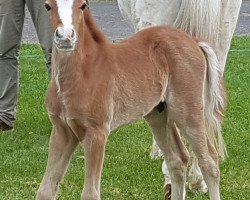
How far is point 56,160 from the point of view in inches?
152

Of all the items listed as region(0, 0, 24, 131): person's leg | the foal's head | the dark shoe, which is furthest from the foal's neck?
the dark shoe

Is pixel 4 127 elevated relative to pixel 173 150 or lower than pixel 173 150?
lower

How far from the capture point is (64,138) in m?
3.83

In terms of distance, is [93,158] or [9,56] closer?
[93,158]

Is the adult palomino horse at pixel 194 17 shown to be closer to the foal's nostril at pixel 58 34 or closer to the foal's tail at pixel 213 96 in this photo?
the foal's tail at pixel 213 96

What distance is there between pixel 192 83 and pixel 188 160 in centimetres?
65

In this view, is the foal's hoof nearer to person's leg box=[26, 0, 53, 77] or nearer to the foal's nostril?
person's leg box=[26, 0, 53, 77]

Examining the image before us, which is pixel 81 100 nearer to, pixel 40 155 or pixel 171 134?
pixel 171 134

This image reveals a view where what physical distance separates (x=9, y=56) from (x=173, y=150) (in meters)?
2.62

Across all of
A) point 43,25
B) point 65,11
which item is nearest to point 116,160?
point 43,25

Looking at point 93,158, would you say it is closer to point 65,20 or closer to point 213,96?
point 65,20

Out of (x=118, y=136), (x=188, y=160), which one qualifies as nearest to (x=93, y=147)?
(x=188, y=160)

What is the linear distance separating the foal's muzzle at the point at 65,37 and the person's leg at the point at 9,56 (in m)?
3.17

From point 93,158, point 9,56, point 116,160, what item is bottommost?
point 116,160
